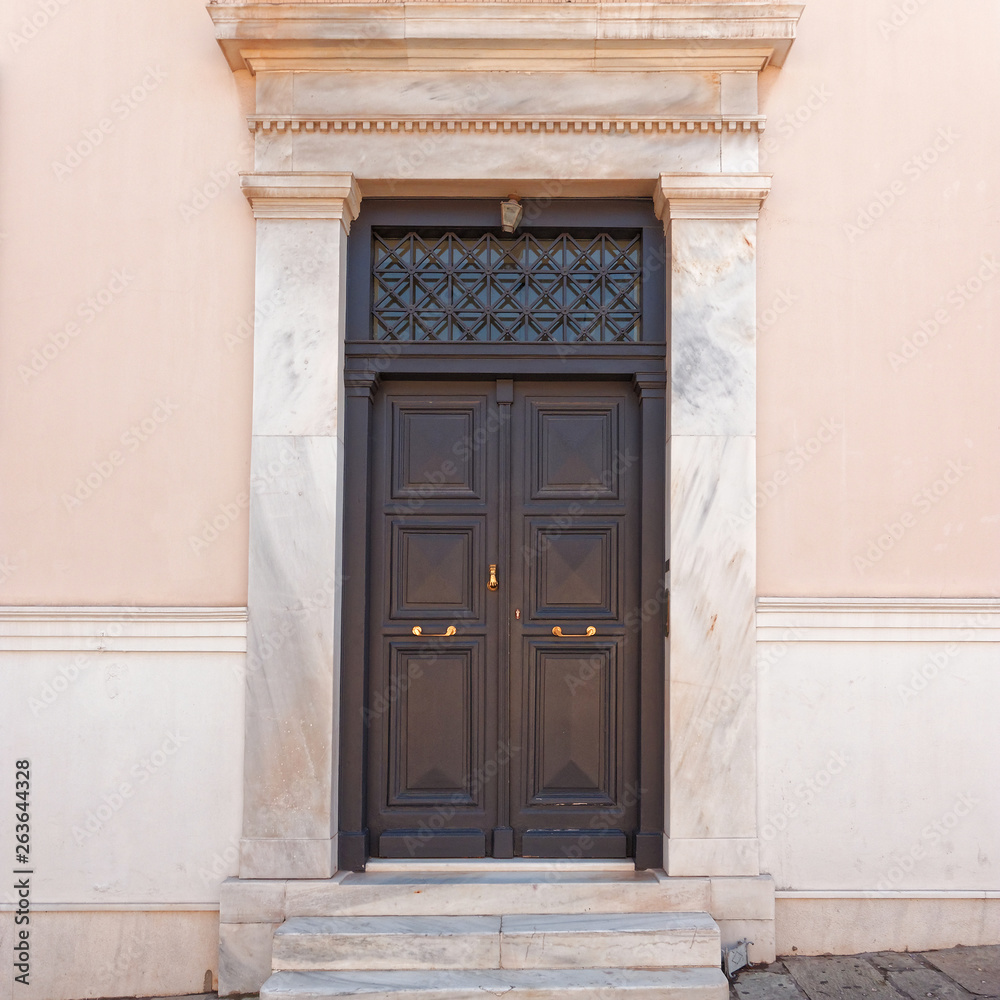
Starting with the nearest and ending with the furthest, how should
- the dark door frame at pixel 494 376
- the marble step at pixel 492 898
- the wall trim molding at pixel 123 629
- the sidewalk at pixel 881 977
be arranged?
the sidewalk at pixel 881 977 < the marble step at pixel 492 898 < the wall trim molding at pixel 123 629 < the dark door frame at pixel 494 376

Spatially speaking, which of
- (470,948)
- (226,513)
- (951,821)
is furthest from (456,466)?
(951,821)

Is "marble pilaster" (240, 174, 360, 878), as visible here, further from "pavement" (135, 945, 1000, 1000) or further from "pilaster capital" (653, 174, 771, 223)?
"pilaster capital" (653, 174, 771, 223)

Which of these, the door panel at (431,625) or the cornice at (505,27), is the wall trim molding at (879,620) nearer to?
the door panel at (431,625)

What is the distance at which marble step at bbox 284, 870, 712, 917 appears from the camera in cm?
479

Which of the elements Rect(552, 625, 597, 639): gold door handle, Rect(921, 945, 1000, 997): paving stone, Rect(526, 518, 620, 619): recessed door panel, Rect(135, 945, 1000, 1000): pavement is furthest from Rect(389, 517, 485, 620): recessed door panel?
Rect(921, 945, 1000, 997): paving stone

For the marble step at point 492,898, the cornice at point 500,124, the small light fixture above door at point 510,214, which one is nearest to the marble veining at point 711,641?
the marble step at point 492,898

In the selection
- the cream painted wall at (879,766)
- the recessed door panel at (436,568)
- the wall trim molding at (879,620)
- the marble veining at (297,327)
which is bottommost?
the cream painted wall at (879,766)

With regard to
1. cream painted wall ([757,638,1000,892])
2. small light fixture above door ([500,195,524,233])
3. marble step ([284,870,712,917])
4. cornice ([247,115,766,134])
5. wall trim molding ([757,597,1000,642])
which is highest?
cornice ([247,115,766,134])

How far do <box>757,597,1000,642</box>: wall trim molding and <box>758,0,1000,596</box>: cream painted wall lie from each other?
0.09m

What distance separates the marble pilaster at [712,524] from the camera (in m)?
4.88

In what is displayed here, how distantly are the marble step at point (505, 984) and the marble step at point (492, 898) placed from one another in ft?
1.02

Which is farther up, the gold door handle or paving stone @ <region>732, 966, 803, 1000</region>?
the gold door handle

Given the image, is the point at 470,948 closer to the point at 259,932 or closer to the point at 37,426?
the point at 259,932

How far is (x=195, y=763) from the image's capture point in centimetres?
497
